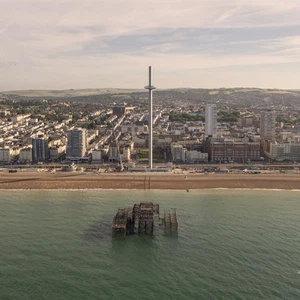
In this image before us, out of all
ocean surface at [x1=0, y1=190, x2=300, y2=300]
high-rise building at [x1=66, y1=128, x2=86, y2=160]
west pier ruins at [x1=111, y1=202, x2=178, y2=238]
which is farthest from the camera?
high-rise building at [x1=66, y1=128, x2=86, y2=160]

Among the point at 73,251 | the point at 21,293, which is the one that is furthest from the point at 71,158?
the point at 21,293

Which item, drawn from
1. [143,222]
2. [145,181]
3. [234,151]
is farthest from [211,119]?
[143,222]

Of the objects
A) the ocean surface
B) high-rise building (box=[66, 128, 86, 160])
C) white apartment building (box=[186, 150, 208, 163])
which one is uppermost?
high-rise building (box=[66, 128, 86, 160])

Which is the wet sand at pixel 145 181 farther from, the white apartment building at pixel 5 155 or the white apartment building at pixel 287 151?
the white apartment building at pixel 287 151

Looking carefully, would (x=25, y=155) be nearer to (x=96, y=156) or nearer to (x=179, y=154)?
(x=96, y=156)

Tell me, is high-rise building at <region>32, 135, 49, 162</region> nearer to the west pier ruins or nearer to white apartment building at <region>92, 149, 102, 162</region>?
white apartment building at <region>92, 149, 102, 162</region>

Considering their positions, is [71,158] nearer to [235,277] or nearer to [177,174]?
[177,174]

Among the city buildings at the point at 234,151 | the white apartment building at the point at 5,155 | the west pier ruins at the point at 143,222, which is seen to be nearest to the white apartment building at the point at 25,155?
the white apartment building at the point at 5,155

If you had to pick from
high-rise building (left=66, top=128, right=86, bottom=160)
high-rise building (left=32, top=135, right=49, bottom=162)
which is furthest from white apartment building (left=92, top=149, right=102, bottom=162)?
high-rise building (left=32, top=135, right=49, bottom=162)
